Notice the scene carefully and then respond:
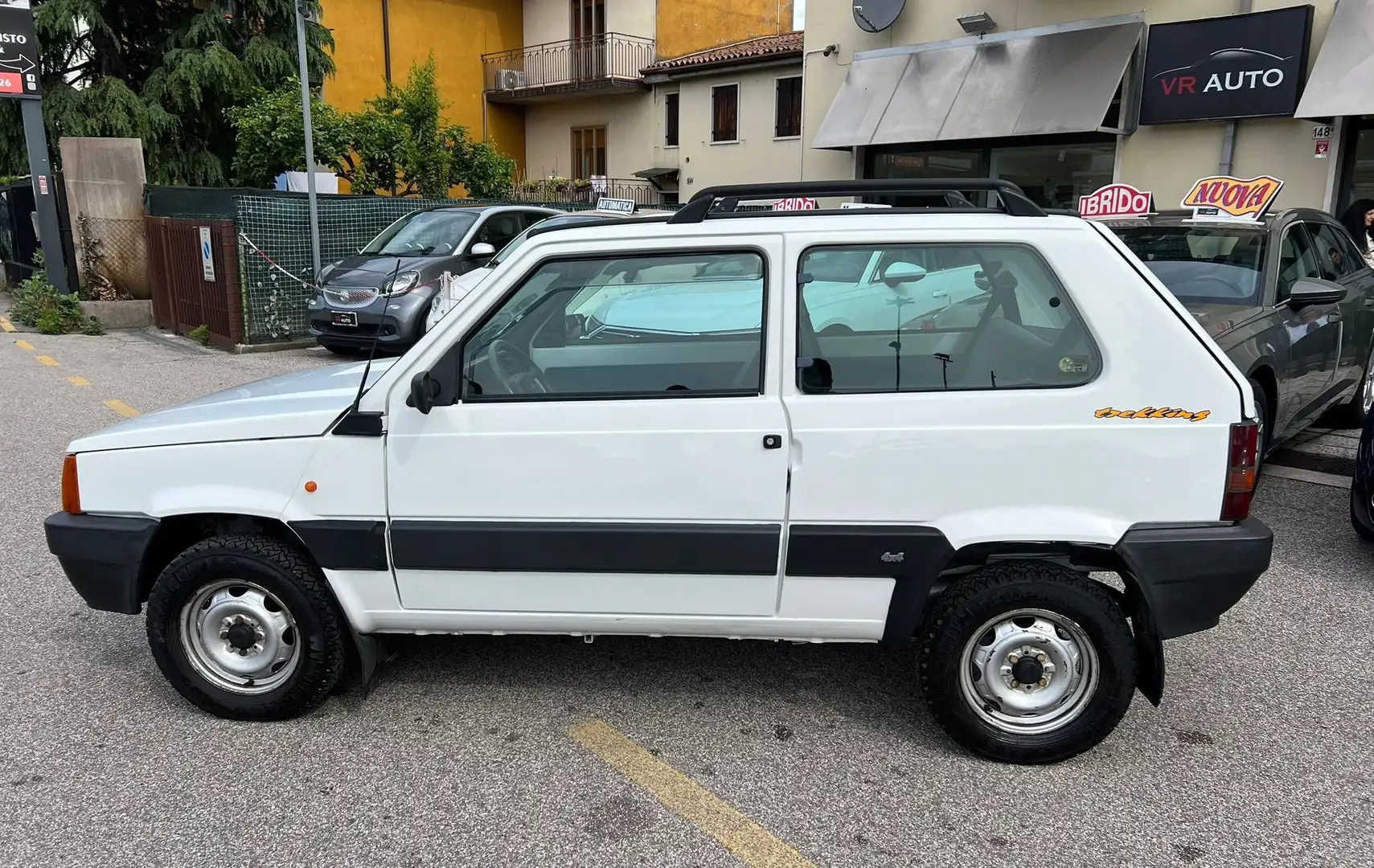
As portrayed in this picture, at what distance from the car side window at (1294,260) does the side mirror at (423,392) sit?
17.4 feet

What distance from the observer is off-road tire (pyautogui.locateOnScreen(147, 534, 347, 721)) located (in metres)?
3.26

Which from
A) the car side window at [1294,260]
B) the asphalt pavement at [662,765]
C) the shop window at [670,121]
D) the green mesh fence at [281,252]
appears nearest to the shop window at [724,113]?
the shop window at [670,121]

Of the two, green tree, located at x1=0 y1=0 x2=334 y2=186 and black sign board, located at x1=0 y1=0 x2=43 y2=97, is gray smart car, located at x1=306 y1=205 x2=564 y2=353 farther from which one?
green tree, located at x1=0 y1=0 x2=334 y2=186

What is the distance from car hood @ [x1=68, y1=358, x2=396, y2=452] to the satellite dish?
49.2 feet

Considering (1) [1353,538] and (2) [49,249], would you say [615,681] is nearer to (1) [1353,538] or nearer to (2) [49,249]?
(1) [1353,538]

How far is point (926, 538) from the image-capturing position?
119 inches

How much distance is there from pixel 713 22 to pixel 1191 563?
1197 inches

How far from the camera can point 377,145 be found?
55.2 ft

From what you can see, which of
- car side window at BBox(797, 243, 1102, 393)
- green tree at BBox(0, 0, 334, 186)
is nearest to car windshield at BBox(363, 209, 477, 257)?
car side window at BBox(797, 243, 1102, 393)

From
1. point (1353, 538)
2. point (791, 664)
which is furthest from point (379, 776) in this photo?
point (1353, 538)

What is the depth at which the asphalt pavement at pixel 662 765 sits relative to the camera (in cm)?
275

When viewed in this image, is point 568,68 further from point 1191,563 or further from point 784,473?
point 1191,563

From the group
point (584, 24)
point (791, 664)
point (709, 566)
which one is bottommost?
point (791, 664)

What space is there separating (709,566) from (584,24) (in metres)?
30.7
